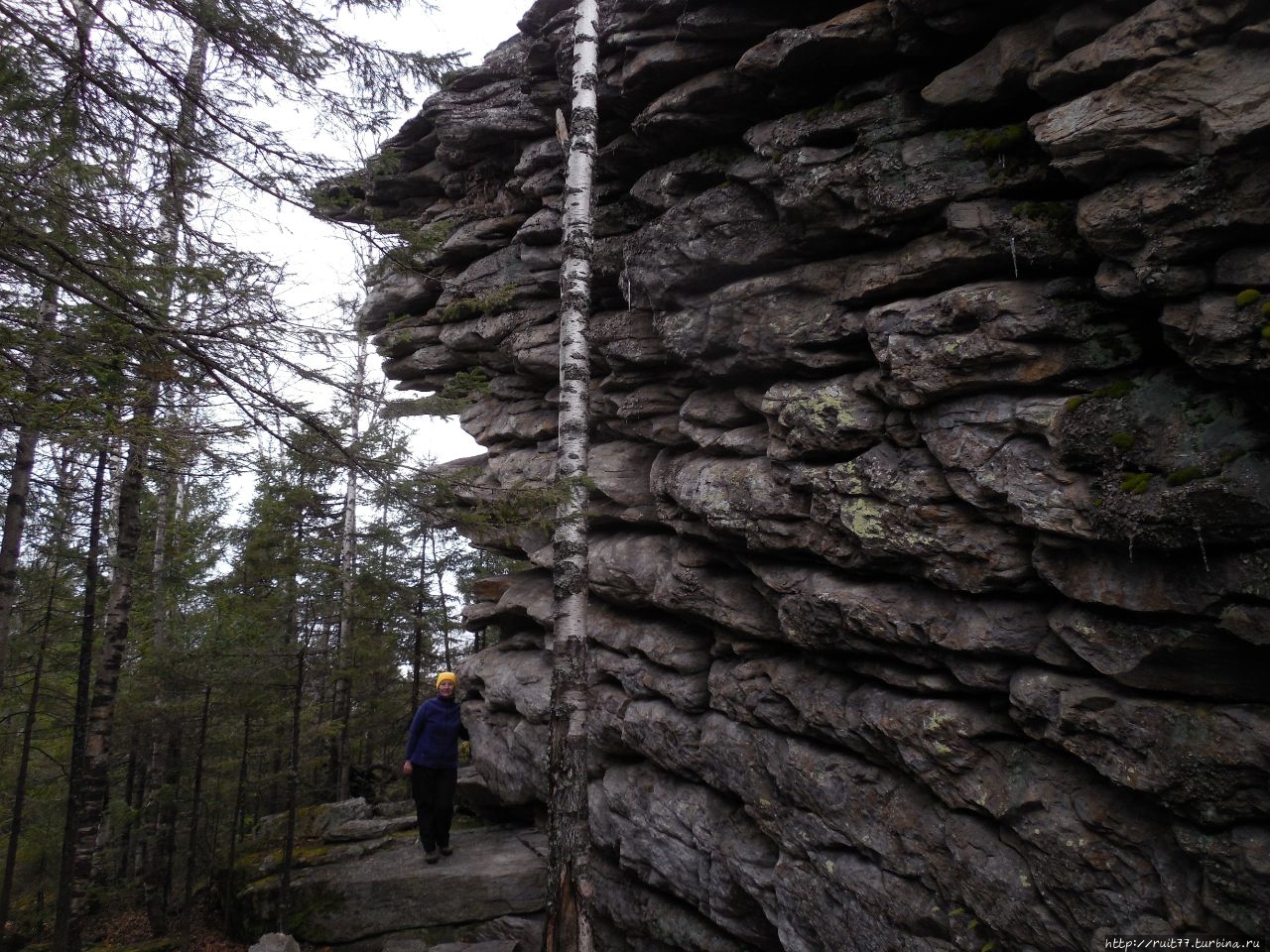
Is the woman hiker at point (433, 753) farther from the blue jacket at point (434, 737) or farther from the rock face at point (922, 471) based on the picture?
the rock face at point (922, 471)

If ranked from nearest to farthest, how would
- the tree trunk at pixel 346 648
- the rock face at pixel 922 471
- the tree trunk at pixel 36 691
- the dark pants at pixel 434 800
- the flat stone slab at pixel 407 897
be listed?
1. the rock face at pixel 922 471
2. the flat stone slab at pixel 407 897
3. the dark pants at pixel 434 800
4. the tree trunk at pixel 36 691
5. the tree trunk at pixel 346 648

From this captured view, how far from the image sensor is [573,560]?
303 inches

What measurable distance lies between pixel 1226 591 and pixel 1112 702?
4.39 feet

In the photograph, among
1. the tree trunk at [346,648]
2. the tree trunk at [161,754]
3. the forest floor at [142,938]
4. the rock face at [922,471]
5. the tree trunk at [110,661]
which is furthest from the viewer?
the tree trunk at [346,648]

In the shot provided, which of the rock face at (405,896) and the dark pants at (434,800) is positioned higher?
the dark pants at (434,800)

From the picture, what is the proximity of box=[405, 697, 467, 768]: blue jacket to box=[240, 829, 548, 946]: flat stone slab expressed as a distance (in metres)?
1.59

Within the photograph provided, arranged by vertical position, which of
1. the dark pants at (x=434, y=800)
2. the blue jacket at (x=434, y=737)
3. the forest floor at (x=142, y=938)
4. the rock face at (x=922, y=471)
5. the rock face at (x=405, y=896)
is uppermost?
the rock face at (x=922, y=471)

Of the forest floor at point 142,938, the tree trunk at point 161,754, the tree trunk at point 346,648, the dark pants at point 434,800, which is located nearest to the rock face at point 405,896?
the dark pants at point 434,800

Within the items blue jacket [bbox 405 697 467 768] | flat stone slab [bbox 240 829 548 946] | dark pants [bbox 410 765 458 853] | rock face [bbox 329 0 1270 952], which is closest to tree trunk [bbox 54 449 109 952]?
flat stone slab [bbox 240 829 548 946]

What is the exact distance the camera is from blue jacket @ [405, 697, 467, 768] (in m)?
10.4

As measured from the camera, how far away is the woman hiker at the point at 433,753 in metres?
10.4

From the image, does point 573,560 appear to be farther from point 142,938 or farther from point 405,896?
point 142,938

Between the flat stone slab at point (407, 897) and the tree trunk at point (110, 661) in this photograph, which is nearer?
the tree trunk at point (110, 661)

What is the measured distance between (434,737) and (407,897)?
2.15 m
